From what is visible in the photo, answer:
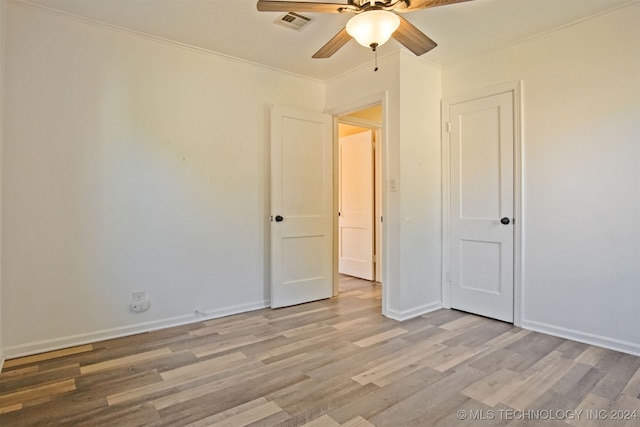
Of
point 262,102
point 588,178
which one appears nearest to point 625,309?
point 588,178

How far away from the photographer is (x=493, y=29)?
288 centimetres

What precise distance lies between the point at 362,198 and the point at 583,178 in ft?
9.13

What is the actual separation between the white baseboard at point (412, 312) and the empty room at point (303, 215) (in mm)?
16

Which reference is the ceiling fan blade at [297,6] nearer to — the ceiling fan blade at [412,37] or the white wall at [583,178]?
the ceiling fan blade at [412,37]

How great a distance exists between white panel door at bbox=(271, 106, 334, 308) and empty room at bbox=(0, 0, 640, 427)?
2cm

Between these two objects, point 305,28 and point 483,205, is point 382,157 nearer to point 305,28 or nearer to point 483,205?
point 483,205

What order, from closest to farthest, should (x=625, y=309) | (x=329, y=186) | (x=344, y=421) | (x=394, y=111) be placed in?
(x=344, y=421) < (x=625, y=309) < (x=394, y=111) < (x=329, y=186)

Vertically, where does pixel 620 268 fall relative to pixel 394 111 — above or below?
below

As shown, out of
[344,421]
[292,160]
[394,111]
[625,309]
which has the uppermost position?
[394,111]

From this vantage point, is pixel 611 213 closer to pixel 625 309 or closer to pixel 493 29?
pixel 625 309

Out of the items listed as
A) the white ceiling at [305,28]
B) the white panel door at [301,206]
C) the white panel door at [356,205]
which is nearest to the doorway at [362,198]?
the white panel door at [356,205]

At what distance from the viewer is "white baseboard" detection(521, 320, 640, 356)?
100 inches

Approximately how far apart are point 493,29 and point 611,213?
166 centimetres

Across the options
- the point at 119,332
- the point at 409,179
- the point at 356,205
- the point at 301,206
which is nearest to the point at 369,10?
the point at 409,179
